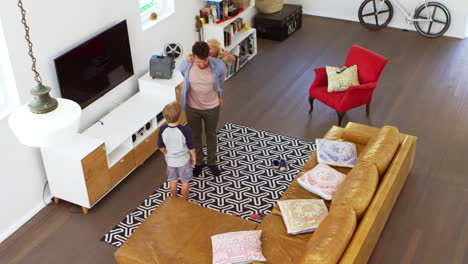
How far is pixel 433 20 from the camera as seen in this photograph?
8.81m

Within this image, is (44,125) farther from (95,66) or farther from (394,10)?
(394,10)

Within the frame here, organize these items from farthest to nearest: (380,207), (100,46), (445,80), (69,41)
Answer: (445,80) < (100,46) < (69,41) < (380,207)

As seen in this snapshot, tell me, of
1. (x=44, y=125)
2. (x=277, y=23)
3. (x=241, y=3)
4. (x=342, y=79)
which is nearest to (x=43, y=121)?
(x=44, y=125)

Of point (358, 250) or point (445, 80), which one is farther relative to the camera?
point (445, 80)

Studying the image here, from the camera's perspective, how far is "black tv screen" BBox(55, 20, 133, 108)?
521 centimetres

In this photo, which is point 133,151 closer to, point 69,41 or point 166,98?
point 166,98

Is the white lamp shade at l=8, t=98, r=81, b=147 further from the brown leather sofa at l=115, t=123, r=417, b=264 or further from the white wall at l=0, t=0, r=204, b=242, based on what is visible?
the white wall at l=0, t=0, r=204, b=242

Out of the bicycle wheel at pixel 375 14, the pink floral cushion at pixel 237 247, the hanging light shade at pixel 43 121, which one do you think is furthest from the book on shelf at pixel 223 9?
the hanging light shade at pixel 43 121

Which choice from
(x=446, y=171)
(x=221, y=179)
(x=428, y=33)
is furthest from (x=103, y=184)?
(x=428, y=33)

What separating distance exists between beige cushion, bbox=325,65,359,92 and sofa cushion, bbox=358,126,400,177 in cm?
153

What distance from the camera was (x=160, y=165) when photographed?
5.90m

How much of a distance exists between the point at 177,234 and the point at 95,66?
2170 mm

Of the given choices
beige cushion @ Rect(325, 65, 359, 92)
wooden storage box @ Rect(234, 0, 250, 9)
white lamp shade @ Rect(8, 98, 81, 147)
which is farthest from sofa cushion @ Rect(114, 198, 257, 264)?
wooden storage box @ Rect(234, 0, 250, 9)

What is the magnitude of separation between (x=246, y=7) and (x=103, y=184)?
157 inches
